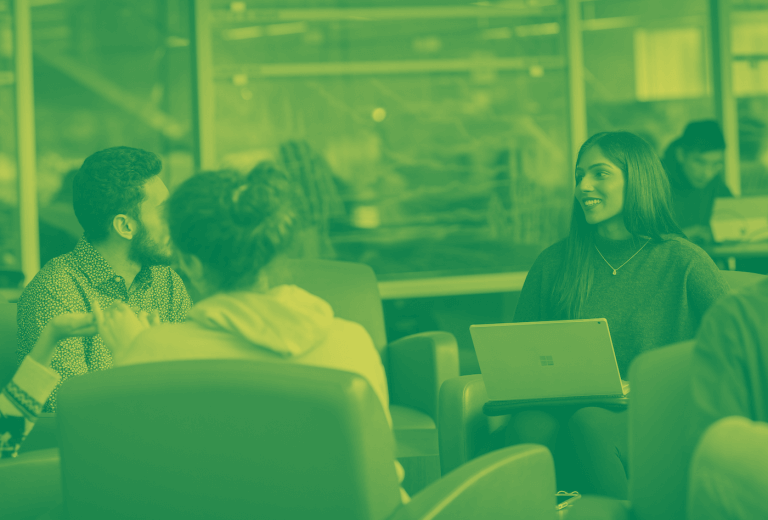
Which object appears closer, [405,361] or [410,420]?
[410,420]

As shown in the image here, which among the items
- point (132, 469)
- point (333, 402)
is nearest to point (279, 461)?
point (333, 402)

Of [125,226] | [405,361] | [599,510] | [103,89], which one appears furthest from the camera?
[103,89]

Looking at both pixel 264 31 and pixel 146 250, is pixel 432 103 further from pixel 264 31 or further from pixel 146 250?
pixel 146 250

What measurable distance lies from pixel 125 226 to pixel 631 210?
1460mm

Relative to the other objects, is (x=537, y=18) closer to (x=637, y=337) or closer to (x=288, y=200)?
(x=637, y=337)

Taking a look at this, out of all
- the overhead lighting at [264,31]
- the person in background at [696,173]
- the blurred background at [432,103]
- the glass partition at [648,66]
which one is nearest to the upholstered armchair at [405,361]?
the blurred background at [432,103]

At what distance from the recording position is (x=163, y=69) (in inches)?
203

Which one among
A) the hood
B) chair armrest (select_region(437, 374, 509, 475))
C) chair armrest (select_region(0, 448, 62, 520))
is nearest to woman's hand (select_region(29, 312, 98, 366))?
chair armrest (select_region(0, 448, 62, 520))

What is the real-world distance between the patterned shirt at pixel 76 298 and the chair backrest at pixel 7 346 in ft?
0.91

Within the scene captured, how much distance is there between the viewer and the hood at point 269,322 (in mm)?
1312

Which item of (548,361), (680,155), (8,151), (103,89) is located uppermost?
(103,89)

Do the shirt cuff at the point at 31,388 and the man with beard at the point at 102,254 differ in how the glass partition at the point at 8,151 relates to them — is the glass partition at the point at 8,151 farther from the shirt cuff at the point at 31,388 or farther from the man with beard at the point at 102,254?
the shirt cuff at the point at 31,388

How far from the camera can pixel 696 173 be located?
4.54 metres

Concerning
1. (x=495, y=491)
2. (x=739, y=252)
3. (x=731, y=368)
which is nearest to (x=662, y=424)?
(x=731, y=368)
